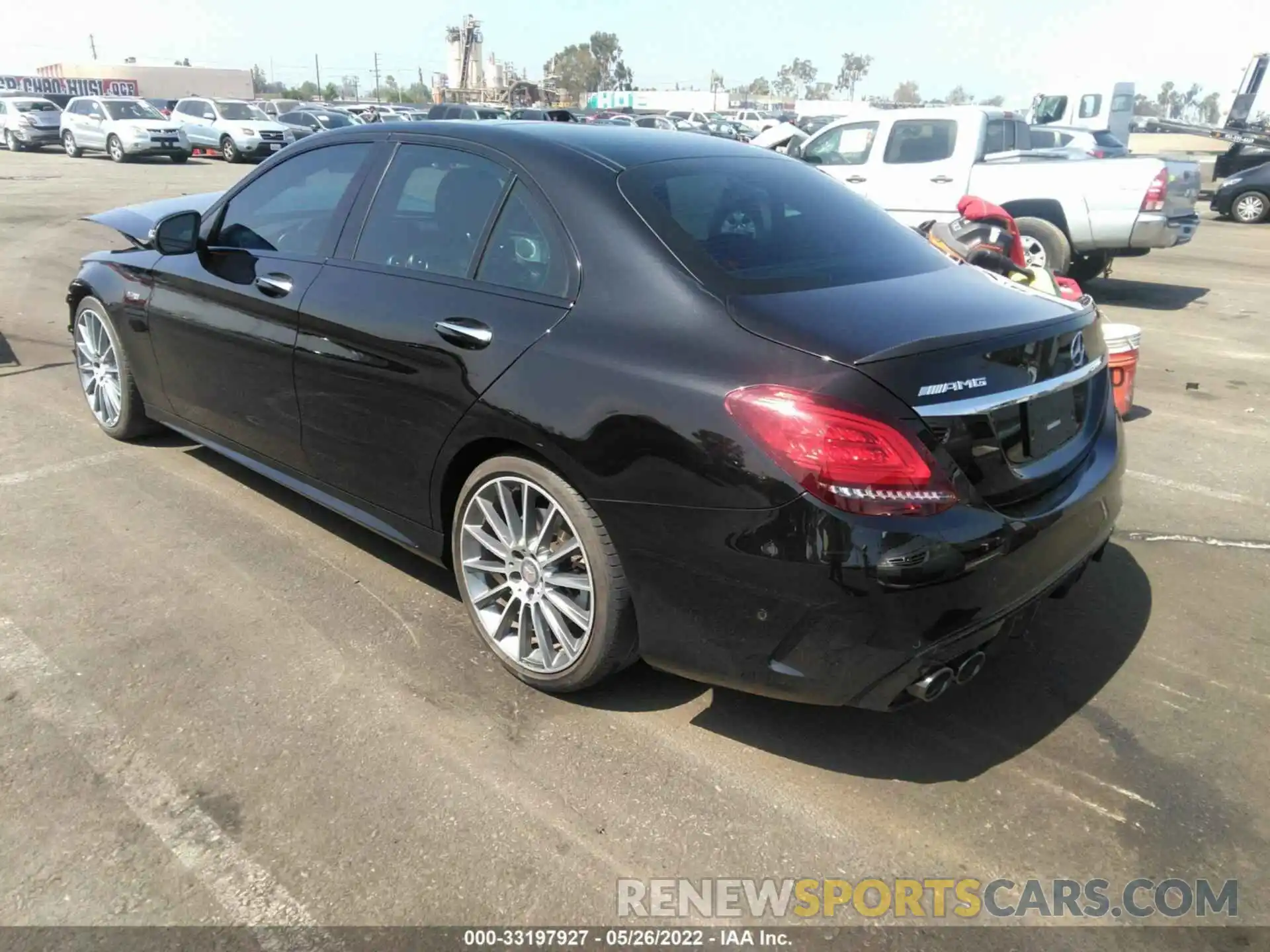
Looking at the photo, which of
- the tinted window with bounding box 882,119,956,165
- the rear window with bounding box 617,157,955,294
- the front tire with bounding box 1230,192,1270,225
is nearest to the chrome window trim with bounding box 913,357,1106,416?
the rear window with bounding box 617,157,955,294

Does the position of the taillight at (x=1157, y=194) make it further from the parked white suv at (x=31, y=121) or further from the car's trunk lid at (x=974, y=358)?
the parked white suv at (x=31, y=121)

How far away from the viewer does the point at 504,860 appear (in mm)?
2441

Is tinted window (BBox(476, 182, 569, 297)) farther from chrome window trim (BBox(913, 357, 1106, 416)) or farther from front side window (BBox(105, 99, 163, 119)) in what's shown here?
front side window (BBox(105, 99, 163, 119))

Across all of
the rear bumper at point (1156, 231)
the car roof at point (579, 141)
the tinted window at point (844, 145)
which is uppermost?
the car roof at point (579, 141)

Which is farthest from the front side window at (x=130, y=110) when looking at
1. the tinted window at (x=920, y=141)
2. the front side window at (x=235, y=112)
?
the tinted window at (x=920, y=141)

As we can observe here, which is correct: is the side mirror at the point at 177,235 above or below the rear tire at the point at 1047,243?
above

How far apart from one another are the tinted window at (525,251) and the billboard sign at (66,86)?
7125cm

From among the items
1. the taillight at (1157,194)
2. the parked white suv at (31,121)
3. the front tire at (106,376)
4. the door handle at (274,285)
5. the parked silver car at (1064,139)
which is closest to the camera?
the door handle at (274,285)

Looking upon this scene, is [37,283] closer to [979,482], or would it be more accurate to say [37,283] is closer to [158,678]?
[158,678]

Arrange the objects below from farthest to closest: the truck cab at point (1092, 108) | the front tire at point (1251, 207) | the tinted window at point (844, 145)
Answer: the truck cab at point (1092, 108), the front tire at point (1251, 207), the tinted window at point (844, 145)

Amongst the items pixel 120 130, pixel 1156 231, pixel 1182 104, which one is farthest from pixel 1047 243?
pixel 1182 104

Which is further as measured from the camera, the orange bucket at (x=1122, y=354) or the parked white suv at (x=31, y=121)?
the parked white suv at (x=31, y=121)

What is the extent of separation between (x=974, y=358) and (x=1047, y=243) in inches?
327

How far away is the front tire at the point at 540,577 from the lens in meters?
2.80
